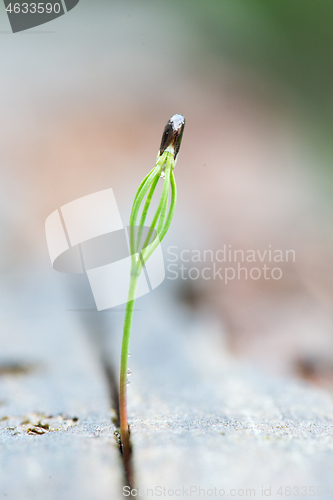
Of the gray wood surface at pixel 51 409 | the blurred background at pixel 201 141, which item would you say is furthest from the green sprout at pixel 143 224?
the blurred background at pixel 201 141

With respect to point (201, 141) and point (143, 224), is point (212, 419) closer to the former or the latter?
point (143, 224)

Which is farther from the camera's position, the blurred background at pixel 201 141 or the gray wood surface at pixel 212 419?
the blurred background at pixel 201 141

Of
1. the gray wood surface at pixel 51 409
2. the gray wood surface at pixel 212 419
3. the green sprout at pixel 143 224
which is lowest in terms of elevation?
the gray wood surface at pixel 212 419

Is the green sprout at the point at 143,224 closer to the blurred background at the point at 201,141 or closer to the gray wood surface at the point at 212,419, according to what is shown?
the gray wood surface at the point at 212,419

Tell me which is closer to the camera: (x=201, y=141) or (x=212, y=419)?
(x=212, y=419)

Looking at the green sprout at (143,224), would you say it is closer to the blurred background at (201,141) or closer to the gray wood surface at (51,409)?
the gray wood surface at (51,409)

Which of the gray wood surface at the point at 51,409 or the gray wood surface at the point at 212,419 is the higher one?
the gray wood surface at the point at 51,409

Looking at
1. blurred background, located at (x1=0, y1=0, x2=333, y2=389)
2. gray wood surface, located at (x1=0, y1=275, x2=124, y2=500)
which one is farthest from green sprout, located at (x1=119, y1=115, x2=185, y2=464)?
blurred background, located at (x1=0, y1=0, x2=333, y2=389)

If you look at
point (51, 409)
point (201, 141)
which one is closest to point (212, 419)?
point (51, 409)
